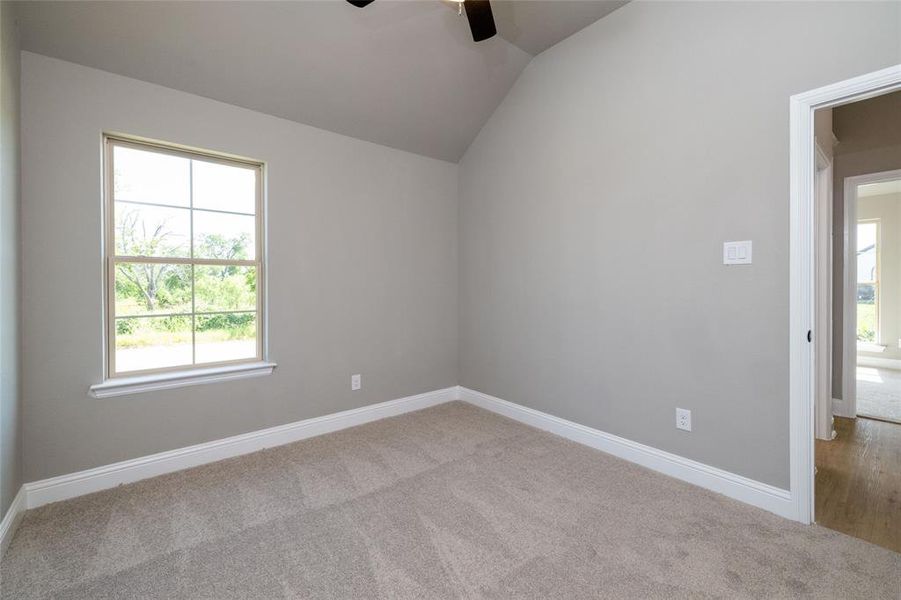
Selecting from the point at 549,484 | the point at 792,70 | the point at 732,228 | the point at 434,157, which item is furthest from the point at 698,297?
the point at 434,157

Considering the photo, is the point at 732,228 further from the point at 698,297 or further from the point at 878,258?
the point at 878,258

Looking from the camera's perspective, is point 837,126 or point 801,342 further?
point 837,126

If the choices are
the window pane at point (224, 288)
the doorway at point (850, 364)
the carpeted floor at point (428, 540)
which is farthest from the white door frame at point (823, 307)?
the window pane at point (224, 288)

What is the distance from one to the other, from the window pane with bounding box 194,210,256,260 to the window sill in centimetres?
80

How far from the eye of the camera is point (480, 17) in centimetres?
203

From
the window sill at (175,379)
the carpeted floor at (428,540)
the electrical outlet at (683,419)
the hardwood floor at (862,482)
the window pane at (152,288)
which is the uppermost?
the window pane at (152,288)

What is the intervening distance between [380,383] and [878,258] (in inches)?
300

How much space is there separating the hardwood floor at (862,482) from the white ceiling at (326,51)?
10.8 ft

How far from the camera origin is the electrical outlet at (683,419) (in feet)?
7.73

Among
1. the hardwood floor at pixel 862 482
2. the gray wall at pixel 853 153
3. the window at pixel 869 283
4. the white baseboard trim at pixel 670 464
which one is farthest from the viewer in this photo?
the window at pixel 869 283

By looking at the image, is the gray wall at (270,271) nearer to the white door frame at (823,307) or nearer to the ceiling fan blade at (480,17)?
the ceiling fan blade at (480,17)

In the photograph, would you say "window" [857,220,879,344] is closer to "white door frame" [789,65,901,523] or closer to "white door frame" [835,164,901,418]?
"white door frame" [835,164,901,418]

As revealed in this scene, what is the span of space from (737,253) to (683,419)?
1.03 meters

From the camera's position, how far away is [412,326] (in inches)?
148
